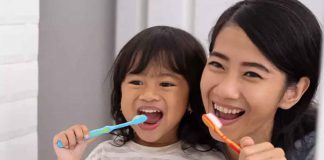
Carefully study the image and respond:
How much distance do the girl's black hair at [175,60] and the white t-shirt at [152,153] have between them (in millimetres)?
20

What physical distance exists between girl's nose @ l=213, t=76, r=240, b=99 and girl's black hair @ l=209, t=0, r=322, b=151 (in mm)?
56

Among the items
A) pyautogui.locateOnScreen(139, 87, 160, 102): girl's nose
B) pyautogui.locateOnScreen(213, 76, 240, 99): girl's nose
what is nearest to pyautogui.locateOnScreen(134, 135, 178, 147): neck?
pyautogui.locateOnScreen(139, 87, 160, 102): girl's nose

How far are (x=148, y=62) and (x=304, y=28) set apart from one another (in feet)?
0.81

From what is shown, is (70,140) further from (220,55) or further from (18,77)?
(220,55)

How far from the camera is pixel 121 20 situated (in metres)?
1.12

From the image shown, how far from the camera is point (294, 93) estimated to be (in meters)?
0.77

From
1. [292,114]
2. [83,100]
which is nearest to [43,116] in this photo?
[83,100]

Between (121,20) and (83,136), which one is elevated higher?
(121,20)

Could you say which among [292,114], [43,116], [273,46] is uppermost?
[273,46]

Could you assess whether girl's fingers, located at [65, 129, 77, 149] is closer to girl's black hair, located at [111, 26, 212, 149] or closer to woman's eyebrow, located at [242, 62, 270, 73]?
girl's black hair, located at [111, 26, 212, 149]

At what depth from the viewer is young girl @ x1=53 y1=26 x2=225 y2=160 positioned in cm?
85

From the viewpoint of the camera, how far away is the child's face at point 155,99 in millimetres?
853

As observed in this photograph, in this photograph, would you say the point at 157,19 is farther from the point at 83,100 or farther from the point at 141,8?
the point at 83,100

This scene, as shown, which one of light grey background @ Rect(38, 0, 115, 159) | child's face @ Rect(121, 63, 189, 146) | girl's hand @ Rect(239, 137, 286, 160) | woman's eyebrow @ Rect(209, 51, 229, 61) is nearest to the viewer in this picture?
girl's hand @ Rect(239, 137, 286, 160)
